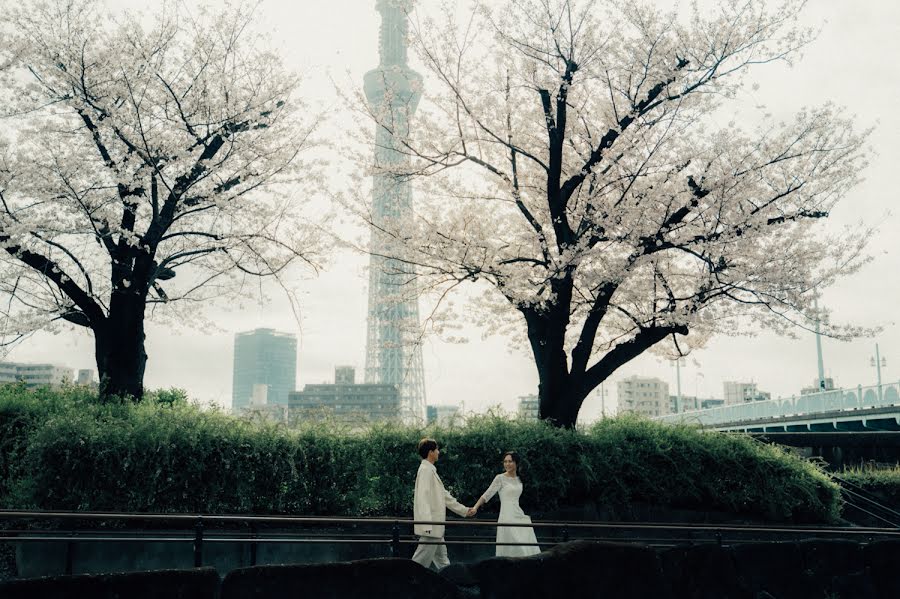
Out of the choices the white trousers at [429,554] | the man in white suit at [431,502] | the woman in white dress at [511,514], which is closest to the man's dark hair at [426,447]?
the man in white suit at [431,502]

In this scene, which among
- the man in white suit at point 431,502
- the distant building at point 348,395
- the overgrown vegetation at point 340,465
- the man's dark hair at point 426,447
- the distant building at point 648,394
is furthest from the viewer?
the distant building at point 648,394

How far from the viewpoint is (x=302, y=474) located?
34.4 ft

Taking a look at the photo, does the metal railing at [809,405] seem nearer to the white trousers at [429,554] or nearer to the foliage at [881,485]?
the foliage at [881,485]

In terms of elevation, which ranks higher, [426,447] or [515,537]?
[426,447]

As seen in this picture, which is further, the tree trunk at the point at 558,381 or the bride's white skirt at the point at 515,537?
the tree trunk at the point at 558,381

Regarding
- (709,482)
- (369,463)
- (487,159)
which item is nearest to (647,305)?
(709,482)

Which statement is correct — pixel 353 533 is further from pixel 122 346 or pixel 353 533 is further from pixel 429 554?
pixel 122 346

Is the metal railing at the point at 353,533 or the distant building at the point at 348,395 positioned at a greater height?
the distant building at the point at 348,395

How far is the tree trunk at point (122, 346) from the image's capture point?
13.0 m

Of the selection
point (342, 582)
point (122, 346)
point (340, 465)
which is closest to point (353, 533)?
point (340, 465)

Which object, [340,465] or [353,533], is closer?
[353,533]

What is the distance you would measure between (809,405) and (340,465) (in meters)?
29.6

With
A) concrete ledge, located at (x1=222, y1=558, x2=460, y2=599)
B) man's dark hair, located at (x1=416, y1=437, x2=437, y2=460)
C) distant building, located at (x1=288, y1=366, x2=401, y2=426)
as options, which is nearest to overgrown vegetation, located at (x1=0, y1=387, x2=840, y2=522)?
man's dark hair, located at (x1=416, y1=437, x2=437, y2=460)

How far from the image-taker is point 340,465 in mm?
10688
